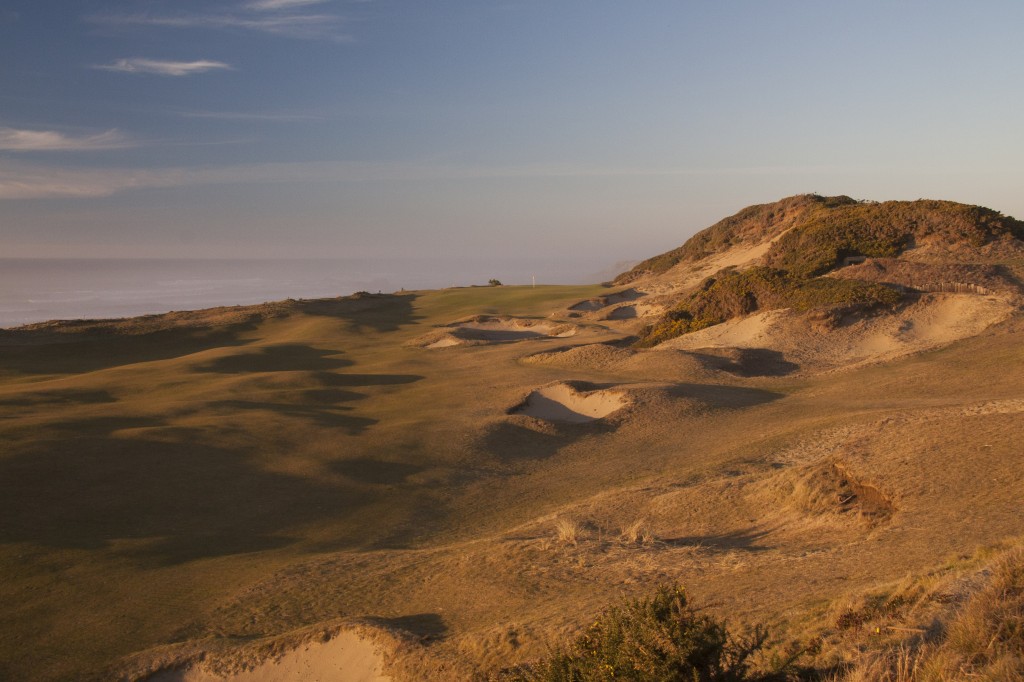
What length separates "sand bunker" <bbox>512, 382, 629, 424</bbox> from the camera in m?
19.8

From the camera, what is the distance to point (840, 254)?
32688 mm

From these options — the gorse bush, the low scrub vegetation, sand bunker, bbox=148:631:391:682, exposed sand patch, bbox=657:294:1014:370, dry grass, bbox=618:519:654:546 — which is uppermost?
the low scrub vegetation

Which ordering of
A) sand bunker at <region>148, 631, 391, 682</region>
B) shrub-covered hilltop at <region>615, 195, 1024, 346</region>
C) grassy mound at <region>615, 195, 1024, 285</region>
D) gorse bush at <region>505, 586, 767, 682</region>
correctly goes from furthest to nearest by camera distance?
grassy mound at <region>615, 195, 1024, 285</region> → shrub-covered hilltop at <region>615, 195, 1024, 346</region> → sand bunker at <region>148, 631, 391, 682</region> → gorse bush at <region>505, 586, 767, 682</region>

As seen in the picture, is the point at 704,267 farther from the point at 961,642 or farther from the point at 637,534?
the point at 961,642

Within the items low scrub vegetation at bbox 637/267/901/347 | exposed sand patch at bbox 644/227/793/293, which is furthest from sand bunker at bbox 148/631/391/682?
exposed sand patch at bbox 644/227/793/293

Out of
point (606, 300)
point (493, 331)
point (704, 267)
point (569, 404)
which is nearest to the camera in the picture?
point (569, 404)

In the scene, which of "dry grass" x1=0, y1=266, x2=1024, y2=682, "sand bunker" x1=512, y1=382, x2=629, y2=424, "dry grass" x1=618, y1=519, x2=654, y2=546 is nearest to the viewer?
"dry grass" x1=0, y1=266, x2=1024, y2=682

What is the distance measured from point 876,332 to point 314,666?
2259 centimetres

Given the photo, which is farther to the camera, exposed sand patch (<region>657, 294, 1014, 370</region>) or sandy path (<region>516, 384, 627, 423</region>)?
exposed sand patch (<region>657, 294, 1014, 370</region>)

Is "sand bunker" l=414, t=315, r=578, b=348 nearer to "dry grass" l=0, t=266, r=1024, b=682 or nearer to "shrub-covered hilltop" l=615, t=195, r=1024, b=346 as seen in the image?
"shrub-covered hilltop" l=615, t=195, r=1024, b=346

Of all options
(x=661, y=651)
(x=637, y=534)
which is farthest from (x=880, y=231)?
(x=661, y=651)

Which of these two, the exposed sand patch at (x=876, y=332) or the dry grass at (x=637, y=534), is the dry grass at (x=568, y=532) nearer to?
the dry grass at (x=637, y=534)

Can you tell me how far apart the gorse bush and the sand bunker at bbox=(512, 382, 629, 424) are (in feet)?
44.0

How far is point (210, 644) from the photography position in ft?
28.8
